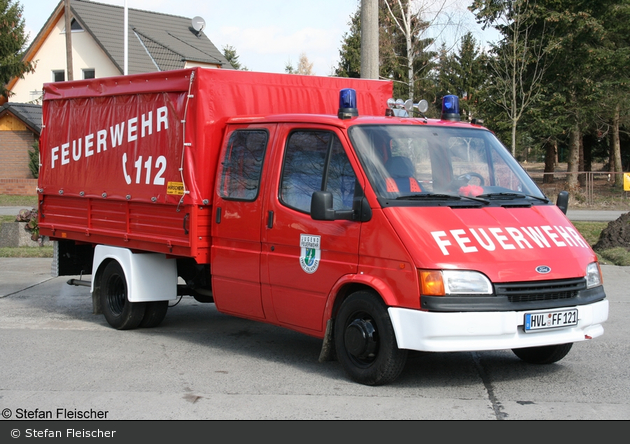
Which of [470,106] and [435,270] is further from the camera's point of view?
[470,106]

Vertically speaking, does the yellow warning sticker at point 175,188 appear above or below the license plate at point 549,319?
above

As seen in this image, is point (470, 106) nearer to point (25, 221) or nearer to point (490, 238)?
point (25, 221)

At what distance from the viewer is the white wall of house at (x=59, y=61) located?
42312 millimetres

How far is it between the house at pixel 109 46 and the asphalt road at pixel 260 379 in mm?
33110

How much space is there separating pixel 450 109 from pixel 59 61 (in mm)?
41017

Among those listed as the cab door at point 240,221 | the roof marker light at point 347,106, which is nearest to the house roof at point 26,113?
the cab door at point 240,221

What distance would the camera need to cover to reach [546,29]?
3186 centimetres

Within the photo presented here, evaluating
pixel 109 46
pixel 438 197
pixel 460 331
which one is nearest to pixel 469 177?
pixel 438 197

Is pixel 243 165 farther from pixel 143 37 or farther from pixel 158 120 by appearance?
pixel 143 37

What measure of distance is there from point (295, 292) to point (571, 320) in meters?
2.20

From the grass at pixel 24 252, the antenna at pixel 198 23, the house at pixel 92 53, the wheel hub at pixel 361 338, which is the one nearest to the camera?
the wheel hub at pixel 361 338

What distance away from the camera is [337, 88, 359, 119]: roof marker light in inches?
263

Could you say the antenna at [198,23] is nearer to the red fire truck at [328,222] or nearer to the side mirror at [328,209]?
the red fire truck at [328,222]

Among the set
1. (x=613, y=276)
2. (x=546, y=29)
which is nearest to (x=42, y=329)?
(x=613, y=276)
